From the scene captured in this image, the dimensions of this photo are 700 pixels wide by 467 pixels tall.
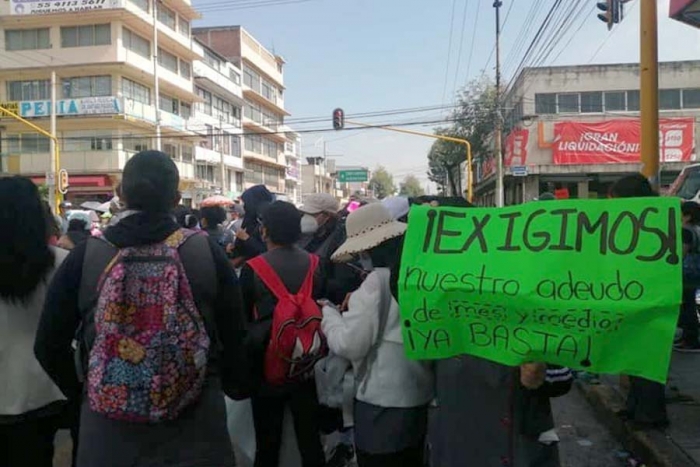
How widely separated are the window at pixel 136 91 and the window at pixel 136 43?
184 cm

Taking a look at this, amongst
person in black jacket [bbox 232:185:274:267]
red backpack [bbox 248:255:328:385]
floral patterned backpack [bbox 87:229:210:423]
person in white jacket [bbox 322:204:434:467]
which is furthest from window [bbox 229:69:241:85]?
floral patterned backpack [bbox 87:229:210:423]

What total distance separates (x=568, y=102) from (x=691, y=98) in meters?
5.77

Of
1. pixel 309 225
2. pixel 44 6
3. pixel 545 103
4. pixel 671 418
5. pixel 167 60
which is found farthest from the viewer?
pixel 167 60

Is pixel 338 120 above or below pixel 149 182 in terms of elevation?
above

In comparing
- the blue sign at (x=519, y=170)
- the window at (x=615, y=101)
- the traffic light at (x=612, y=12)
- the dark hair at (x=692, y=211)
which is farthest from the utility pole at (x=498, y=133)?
the dark hair at (x=692, y=211)

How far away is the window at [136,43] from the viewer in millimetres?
34656

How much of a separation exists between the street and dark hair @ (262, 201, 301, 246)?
93.0 inches

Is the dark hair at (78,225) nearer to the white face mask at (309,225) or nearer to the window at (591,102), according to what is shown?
the white face mask at (309,225)

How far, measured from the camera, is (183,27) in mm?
41719

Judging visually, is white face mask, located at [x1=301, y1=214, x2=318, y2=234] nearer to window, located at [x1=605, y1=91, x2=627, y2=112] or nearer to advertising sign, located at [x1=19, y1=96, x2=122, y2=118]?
A: window, located at [x1=605, y1=91, x2=627, y2=112]

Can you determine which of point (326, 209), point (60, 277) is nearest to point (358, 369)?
point (60, 277)

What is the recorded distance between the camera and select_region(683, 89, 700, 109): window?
29781 millimetres

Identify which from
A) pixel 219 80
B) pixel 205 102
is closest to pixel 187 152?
pixel 205 102

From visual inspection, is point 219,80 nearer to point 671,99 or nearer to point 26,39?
point 26,39
